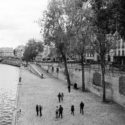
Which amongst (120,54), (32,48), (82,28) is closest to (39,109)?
(82,28)

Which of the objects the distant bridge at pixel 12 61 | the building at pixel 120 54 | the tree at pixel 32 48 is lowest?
the distant bridge at pixel 12 61

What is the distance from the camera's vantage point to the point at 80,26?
35.1m

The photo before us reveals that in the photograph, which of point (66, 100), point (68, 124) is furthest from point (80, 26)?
point (68, 124)

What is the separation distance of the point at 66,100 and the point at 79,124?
33.4 ft

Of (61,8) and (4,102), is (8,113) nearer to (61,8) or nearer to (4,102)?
(4,102)

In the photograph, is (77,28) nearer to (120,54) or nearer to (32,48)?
(120,54)

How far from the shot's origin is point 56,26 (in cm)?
4091

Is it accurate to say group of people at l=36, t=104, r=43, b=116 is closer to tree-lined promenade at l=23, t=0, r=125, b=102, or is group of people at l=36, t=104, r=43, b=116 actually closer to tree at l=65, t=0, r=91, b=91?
tree-lined promenade at l=23, t=0, r=125, b=102

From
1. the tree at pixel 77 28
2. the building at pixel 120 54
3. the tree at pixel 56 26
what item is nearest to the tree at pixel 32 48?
the building at pixel 120 54

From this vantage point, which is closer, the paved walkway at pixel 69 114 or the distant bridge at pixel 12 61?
the paved walkway at pixel 69 114

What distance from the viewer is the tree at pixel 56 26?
39844mm

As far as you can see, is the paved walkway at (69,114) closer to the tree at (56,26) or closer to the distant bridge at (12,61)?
the tree at (56,26)

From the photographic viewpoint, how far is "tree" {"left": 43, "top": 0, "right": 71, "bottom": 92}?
1569 inches

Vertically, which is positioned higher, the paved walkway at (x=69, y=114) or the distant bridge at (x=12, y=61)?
the distant bridge at (x=12, y=61)
